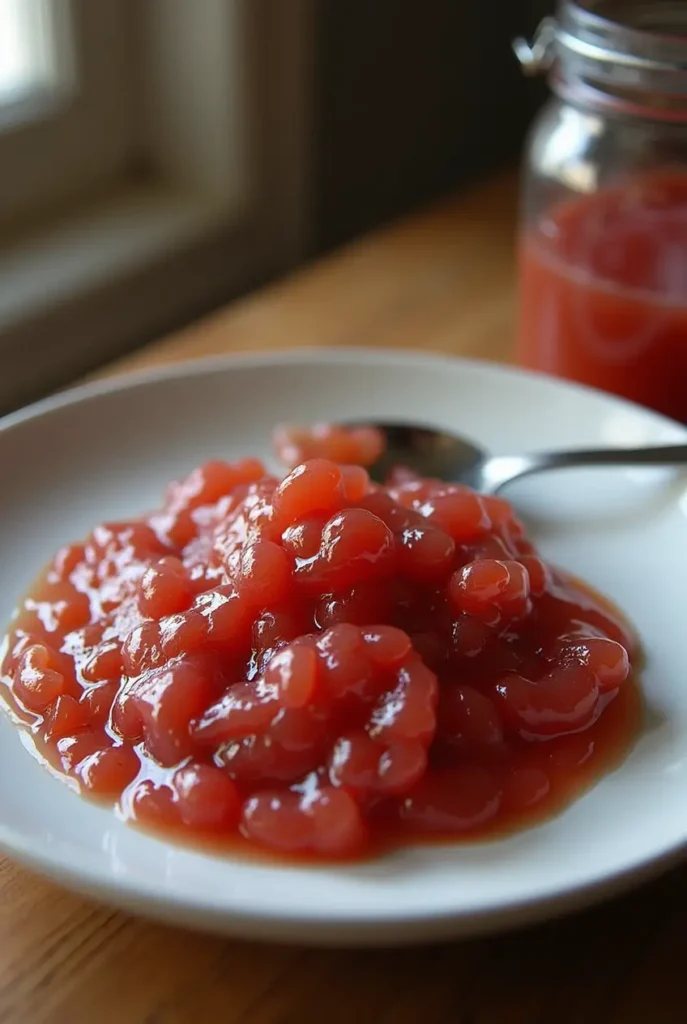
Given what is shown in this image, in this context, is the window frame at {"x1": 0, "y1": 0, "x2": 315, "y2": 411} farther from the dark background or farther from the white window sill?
the dark background

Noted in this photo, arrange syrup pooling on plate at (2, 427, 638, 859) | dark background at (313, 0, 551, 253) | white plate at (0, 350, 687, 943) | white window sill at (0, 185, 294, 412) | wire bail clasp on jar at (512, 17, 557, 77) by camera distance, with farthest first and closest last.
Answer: dark background at (313, 0, 551, 253) < white window sill at (0, 185, 294, 412) < wire bail clasp on jar at (512, 17, 557, 77) < syrup pooling on plate at (2, 427, 638, 859) < white plate at (0, 350, 687, 943)

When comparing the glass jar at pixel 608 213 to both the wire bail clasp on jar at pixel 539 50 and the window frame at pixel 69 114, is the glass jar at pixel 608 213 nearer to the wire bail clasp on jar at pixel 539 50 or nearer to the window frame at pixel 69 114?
the wire bail clasp on jar at pixel 539 50

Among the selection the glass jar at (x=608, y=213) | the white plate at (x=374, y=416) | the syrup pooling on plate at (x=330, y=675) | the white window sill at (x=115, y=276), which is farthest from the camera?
the white window sill at (x=115, y=276)

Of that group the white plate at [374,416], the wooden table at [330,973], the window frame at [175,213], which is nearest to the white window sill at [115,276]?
the window frame at [175,213]

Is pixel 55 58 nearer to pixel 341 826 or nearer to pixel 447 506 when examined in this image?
pixel 447 506

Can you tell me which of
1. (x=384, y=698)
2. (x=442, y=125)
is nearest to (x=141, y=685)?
(x=384, y=698)

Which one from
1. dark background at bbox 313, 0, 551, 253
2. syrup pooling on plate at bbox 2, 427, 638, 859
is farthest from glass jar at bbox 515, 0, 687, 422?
dark background at bbox 313, 0, 551, 253
